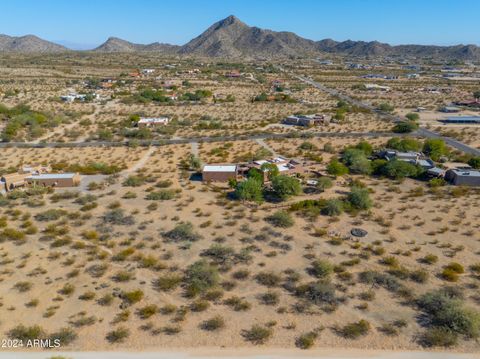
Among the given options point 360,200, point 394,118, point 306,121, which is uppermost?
point 394,118

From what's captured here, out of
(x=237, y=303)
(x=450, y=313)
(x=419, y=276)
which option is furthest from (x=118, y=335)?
(x=419, y=276)

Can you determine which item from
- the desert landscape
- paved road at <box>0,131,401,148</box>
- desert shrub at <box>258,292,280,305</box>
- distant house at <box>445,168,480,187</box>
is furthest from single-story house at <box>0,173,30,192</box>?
distant house at <box>445,168,480,187</box>

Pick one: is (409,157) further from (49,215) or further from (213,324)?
(49,215)

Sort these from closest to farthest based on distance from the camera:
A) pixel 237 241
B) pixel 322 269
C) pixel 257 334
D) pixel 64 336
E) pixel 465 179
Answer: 1. pixel 64 336
2. pixel 257 334
3. pixel 322 269
4. pixel 237 241
5. pixel 465 179

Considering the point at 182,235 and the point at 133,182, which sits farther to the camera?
the point at 133,182

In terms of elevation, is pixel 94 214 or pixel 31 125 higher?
pixel 31 125

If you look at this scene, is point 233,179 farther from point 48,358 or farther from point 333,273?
point 48,358

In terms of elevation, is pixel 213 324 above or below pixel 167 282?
below

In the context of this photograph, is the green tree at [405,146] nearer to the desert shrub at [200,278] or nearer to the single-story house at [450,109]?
the desert shrub at [200,278]

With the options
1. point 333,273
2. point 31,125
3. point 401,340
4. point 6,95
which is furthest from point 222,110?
point 401,340
